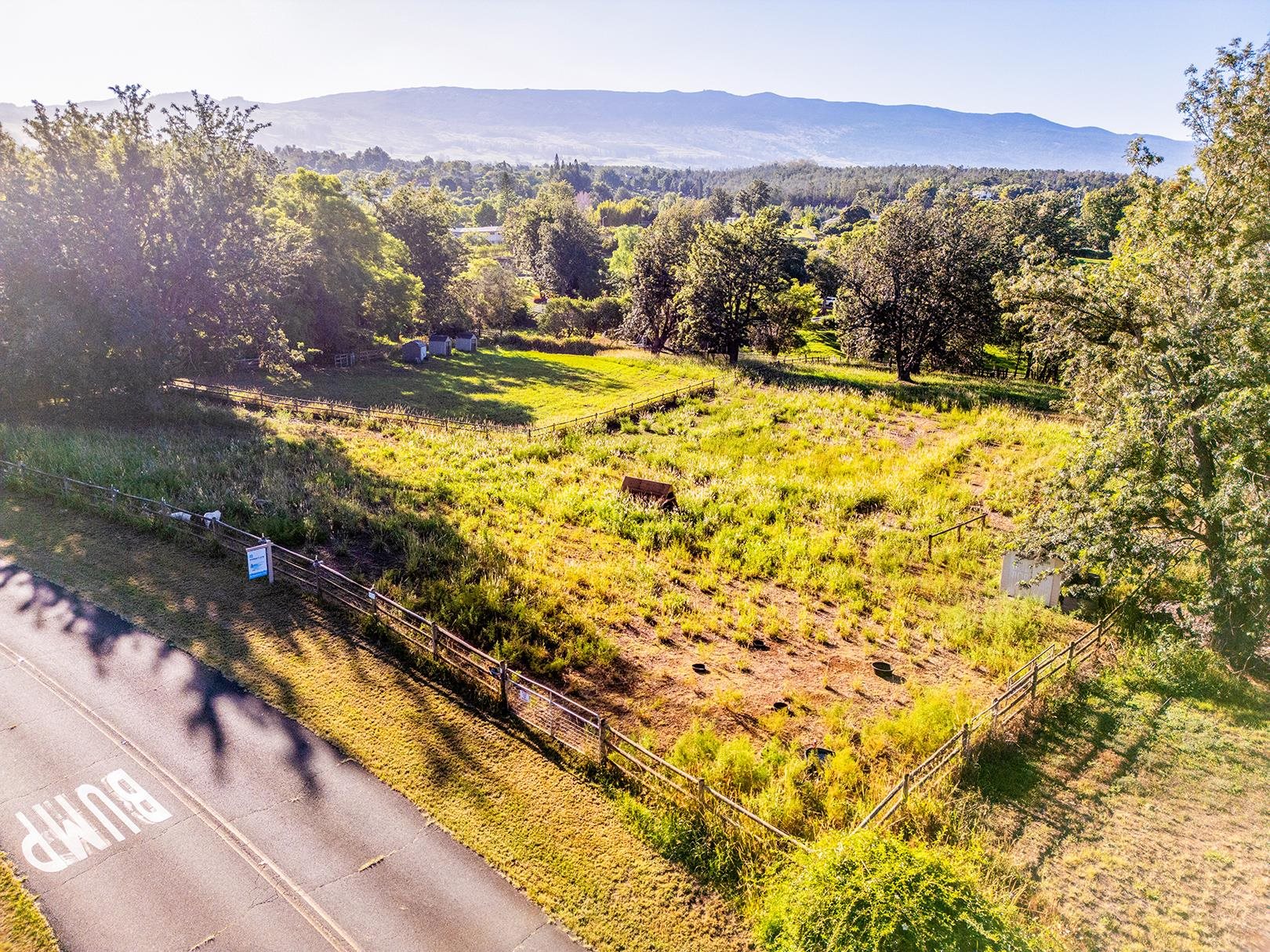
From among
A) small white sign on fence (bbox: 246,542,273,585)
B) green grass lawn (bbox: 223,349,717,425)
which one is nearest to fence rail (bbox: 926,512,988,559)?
small white sign on fence (bbox: 246,542,273,585)

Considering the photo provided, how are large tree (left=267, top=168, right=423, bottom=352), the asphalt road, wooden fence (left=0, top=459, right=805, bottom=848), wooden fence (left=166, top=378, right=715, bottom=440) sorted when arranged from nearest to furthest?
the asphalt road, wooden fence (left=0, top=459, right=805, bottom=848), wooden fence (left=166, top=378, right=715, bottom=440), large tree (left=267, top=168, right=423, bottom=352)

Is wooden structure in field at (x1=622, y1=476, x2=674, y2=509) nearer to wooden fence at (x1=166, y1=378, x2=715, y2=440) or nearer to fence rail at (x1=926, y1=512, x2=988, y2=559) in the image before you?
fence rail at (x1=926, y1=512, x2=988, y2=559)

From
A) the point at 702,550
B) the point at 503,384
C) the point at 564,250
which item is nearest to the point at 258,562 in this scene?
the point at 702,550

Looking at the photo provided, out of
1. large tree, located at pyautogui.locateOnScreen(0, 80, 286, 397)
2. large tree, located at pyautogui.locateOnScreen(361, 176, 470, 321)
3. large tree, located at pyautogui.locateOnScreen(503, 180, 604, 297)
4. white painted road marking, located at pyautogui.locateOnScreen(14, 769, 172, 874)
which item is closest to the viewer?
white painted road marking, located at pyautogui.locateOnScreen(14, 769, 172, 874)

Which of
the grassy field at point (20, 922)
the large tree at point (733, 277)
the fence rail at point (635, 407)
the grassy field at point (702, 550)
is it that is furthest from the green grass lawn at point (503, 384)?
the grassy field at point (20, 922)

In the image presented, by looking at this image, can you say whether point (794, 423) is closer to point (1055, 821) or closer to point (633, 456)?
point (633, 456)

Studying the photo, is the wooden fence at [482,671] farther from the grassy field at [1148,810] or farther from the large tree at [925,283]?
the large tree at [925,283]
